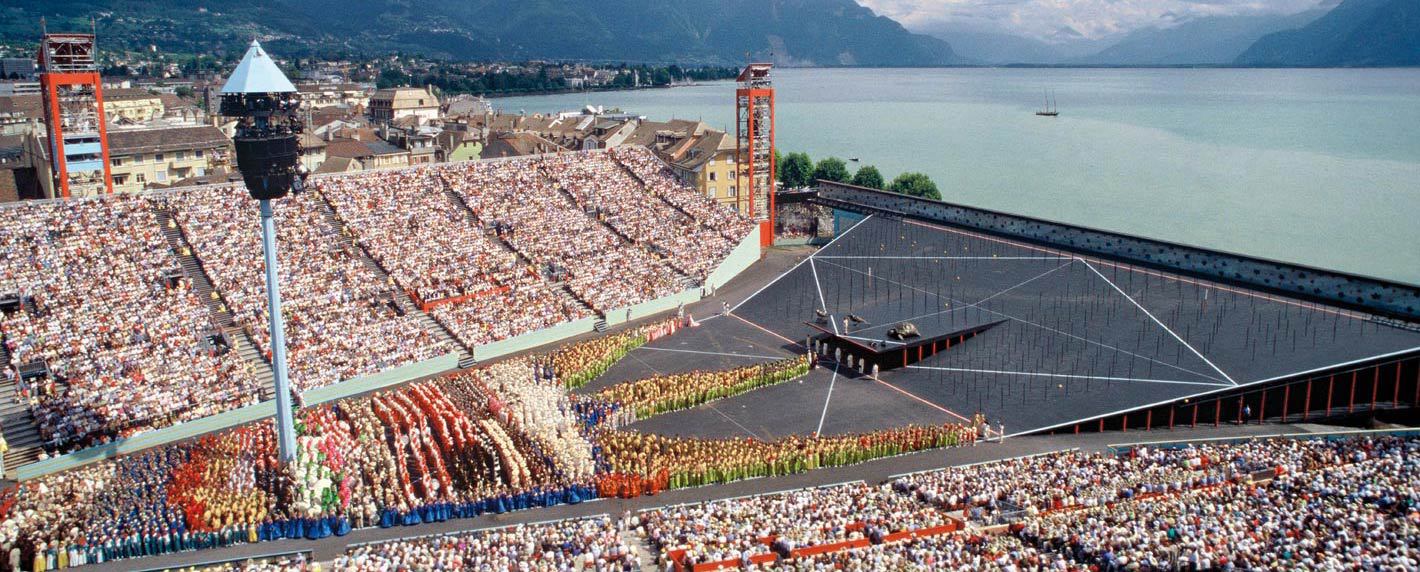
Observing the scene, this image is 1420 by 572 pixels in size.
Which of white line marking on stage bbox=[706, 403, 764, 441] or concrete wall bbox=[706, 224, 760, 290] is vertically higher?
concrete wall bbox=[706, 224, 760, 290]

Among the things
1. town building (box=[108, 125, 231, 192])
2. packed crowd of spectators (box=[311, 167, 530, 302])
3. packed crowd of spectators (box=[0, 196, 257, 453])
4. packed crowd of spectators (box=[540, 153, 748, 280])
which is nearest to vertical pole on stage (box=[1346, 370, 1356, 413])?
packed crowd of spectators (box=[540, 153, 748, 280])

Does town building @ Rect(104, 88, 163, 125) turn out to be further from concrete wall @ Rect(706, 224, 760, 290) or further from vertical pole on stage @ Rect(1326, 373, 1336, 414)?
vertical pole on stage @ Rect(1326, 373, 1336, 414)

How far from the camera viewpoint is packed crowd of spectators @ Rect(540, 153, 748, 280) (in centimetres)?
5766

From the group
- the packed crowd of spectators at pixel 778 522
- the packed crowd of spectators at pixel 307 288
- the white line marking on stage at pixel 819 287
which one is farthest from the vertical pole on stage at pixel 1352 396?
the packed crowd of spectators at pixel 307 288

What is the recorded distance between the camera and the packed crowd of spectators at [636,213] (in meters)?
57.7

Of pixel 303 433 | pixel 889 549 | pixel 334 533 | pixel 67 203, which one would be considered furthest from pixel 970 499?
pixel 67 203

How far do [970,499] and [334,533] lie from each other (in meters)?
16.1

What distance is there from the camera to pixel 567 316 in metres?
48.1

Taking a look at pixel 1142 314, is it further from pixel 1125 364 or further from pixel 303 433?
pixel 303 433

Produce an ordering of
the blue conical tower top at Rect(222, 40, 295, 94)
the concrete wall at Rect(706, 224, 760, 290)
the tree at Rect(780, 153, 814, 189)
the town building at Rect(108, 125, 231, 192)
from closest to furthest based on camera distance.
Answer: the blue conical tower top at Rect(222, 40, 295, 94) < the concrete wall at Rect(706, 224, 760, 290) < the town building at Rect(108, 125, 231, 192) < the tree at Rect(780, 153, 814, 189)

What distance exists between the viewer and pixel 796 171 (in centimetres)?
9650

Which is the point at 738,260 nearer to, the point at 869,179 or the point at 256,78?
the point at 256,78

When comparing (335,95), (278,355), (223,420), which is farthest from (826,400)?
(335,95)

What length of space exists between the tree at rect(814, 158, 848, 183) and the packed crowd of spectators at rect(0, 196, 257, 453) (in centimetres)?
5879
